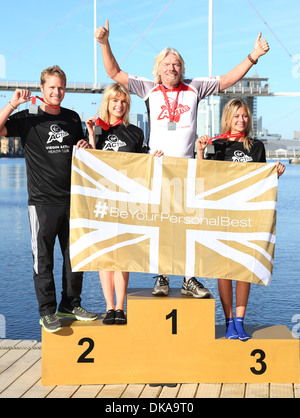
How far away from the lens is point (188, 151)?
436 centimetres

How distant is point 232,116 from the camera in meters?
4.30

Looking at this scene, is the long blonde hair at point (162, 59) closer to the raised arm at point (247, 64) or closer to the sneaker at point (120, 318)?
the raised arm at point (247, 64)

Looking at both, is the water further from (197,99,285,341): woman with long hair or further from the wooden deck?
(197,99,285,341): woman with long hair

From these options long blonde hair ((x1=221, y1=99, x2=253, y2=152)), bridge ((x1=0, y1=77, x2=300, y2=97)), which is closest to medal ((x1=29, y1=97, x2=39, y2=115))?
long blonde hair ((x1=221, y1=99, x2=253, y2=152))

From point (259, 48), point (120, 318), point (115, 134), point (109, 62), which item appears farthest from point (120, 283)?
point (259, 48)

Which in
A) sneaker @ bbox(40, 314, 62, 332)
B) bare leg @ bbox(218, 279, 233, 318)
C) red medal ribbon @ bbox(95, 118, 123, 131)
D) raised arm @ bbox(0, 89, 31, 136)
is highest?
raised arm @ bbox(0, 89, 31, 136)

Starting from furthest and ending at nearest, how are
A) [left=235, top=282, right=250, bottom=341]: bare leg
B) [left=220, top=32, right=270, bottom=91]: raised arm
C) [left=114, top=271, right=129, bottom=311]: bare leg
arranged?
[left=220, top=32, right=270, bottom=91]: raised arm
[left=114, top=271, right=129, bottom=311]: bare leg
[left=235, top=282, right=250, bottom=341]: bare leg

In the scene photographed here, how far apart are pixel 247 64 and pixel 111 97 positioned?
3.47 feet

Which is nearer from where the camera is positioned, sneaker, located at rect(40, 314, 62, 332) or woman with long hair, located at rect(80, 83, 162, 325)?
sneaker, located at rect(40, 314, 62, 332)

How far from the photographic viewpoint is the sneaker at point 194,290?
4.13m

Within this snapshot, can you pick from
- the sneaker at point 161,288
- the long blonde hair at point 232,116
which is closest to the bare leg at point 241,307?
the sneaker at point 161,288

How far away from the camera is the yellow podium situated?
160 inches

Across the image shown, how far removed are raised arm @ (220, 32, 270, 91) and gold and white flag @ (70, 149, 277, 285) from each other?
736mm
